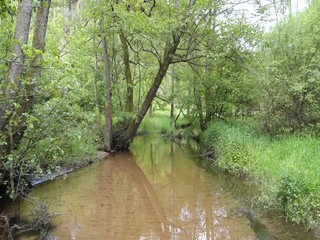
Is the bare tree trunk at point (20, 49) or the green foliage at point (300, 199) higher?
the bare tree trunk at point (20, 49)

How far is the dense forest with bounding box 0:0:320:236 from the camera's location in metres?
5.70

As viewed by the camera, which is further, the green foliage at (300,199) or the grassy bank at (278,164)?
the grassy bank at (278,164)

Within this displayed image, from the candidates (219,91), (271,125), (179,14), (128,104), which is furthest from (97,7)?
(271,125)

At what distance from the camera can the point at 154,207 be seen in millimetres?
6945

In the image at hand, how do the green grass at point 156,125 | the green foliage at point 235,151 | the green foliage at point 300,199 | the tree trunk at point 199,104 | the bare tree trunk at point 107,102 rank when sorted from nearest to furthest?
the green foliage at point 300,199
the green foliage at point 235,151
the bare tree trunk at point 107,102
the tree trunk at point 199,104
the green grass at point 156,125

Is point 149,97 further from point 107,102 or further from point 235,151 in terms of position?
point 235,151

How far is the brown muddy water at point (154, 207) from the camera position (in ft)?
18.1

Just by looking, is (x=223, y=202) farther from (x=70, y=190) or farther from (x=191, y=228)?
(x=70, y=190)

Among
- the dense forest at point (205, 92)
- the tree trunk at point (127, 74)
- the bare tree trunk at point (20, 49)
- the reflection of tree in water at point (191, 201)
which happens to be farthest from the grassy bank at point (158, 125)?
the bare tree trunk at point (20, 49)

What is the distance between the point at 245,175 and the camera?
901cm

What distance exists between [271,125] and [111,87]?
7.22 m

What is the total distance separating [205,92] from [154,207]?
356 inches

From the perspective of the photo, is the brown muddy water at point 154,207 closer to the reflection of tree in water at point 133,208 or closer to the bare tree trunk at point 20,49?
the reflection of tree in water at point 133,208

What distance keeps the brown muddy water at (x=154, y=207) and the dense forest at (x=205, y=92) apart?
1.86 feet
